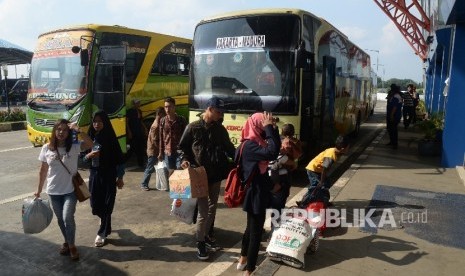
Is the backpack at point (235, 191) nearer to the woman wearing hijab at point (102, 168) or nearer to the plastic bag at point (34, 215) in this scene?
the woman wearing hijab at point (102, 168)

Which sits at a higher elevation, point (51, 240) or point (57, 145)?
point (57, 145)

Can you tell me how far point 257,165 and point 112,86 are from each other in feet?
22.0

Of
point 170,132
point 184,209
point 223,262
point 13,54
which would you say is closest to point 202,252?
point 223,262

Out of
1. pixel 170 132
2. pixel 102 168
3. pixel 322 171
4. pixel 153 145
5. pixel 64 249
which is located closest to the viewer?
pixel 64 249

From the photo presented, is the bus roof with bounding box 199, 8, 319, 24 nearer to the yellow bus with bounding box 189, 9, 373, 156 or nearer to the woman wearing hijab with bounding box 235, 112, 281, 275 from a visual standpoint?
the yellow bus with bounding box 189, 9, 373, 156

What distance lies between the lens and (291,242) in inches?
159

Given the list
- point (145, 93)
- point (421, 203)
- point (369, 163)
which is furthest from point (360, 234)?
point (145, 93)

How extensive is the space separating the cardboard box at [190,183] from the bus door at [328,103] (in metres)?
5.14

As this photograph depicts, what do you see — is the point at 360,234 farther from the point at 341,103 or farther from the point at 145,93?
the point at 145,93

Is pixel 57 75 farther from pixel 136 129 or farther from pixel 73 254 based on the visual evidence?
pixel 73 254

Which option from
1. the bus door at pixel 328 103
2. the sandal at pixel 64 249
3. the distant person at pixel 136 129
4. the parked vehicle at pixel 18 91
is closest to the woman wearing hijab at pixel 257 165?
the sandal at pixel 64 249

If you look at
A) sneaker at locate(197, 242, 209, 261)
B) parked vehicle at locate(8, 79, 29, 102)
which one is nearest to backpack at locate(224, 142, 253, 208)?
sneaker at locate(197, 242, 209, 261)

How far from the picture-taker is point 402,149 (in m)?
11.5

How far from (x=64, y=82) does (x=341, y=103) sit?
749 centimetres
